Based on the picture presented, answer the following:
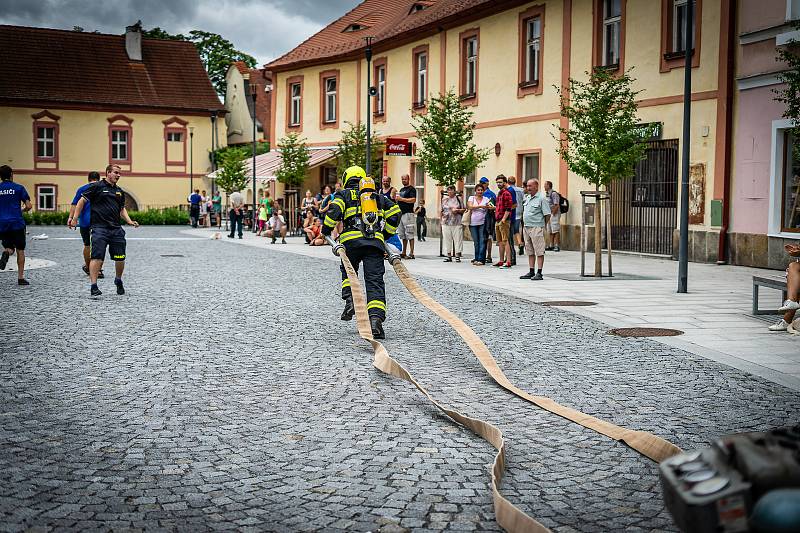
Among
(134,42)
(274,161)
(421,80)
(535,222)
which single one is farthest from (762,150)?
(134,42)

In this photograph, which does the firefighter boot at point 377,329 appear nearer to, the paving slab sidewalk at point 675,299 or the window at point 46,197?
the paving slab sidewalk at point 675,299

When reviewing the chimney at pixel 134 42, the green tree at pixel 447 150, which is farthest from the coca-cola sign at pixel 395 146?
the chimney at pixel 134 42

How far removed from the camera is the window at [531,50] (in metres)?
29.0

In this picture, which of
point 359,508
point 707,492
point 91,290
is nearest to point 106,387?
point 359,508

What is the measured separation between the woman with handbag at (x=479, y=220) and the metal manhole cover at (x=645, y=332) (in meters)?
10.6

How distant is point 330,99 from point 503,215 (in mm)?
24348

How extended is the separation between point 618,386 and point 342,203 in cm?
414

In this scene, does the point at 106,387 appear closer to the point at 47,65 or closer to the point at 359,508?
the point at 359,508

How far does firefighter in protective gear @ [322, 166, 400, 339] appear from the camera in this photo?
35.1 feet

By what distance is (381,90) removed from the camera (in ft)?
130

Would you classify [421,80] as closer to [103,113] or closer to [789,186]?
[789,186]

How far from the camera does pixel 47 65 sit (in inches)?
2468

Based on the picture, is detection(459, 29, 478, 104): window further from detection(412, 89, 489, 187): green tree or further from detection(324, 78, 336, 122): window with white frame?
detection(324, 78, 336, 122): window with white frame

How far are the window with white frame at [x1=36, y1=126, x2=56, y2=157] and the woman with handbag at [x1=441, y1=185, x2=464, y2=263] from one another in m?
44.0
